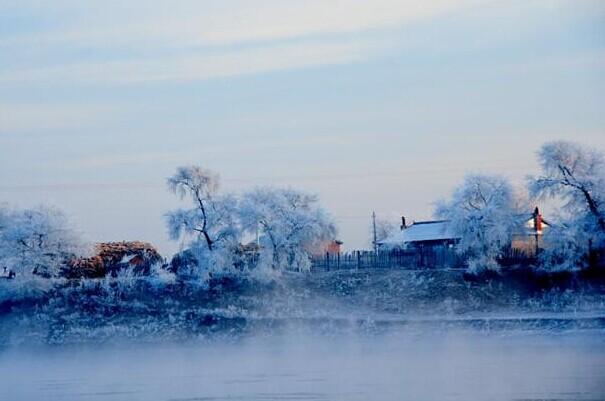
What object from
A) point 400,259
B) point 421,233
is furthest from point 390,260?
point 421,233

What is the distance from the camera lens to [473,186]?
235 ft

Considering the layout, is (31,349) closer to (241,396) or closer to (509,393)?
(241,396)

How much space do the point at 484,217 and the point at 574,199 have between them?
6.02 meters

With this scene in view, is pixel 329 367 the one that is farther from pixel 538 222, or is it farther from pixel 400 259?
pixel 538 222

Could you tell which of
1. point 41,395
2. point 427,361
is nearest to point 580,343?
point 427,361

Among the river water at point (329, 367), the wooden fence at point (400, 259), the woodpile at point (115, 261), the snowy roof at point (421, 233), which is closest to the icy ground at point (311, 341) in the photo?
the river water at point (329, 367)

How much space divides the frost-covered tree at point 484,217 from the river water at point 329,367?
44.3 feet

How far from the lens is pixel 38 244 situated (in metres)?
74.1

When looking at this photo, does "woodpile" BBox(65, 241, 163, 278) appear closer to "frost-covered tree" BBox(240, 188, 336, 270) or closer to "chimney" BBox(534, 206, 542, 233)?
"frost-covered tree" BBox(240, 188, 336, 270)

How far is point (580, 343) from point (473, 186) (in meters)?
24.9

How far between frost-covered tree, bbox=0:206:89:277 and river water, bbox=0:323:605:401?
40.9 ft

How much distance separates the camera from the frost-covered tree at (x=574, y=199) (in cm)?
6469

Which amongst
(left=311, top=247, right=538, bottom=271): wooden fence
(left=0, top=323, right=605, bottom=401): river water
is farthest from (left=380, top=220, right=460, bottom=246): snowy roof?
(left=0, top=323, right=605, bottom=401): river water

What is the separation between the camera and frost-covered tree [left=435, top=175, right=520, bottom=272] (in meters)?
68.9
